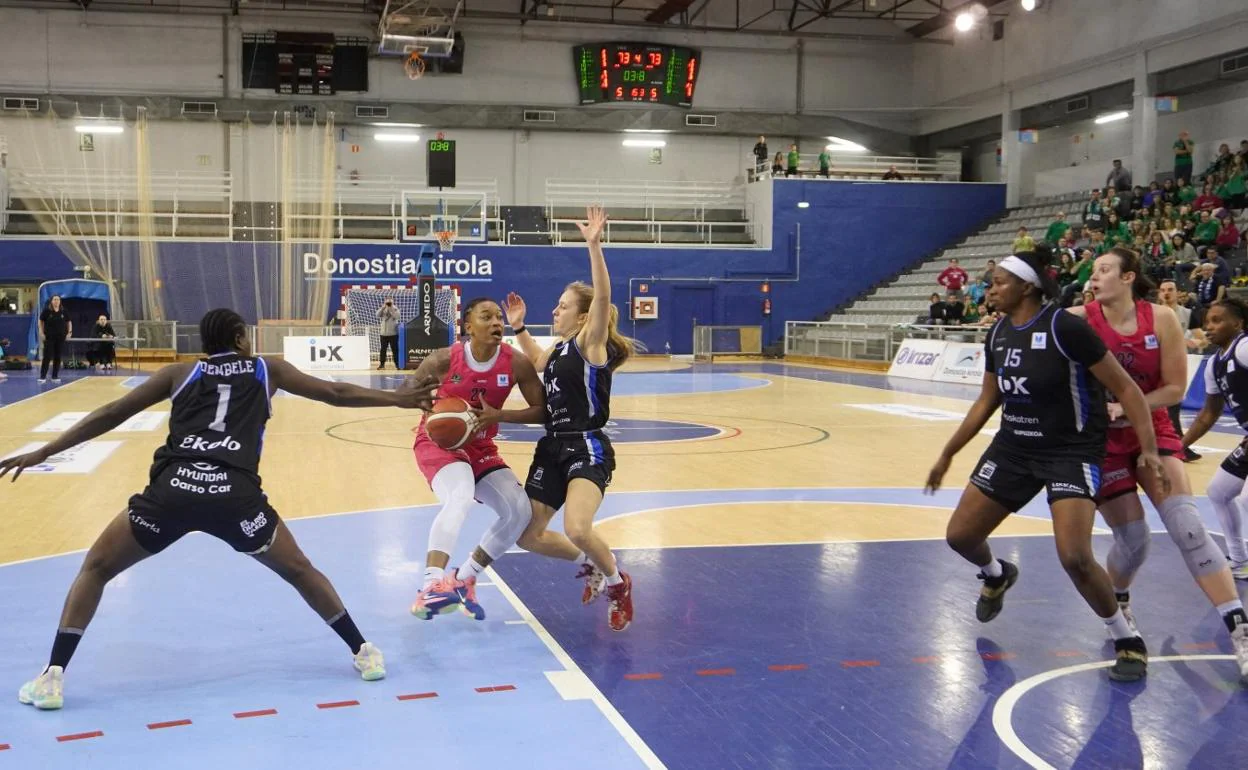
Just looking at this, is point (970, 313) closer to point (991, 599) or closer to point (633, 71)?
point (633, 71)

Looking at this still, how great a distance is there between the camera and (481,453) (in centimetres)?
636

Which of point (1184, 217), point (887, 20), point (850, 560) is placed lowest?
point (850, 560)

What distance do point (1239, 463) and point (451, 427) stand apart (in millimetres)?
4626

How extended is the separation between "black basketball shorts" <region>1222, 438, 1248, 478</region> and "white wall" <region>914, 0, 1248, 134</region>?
24.2m

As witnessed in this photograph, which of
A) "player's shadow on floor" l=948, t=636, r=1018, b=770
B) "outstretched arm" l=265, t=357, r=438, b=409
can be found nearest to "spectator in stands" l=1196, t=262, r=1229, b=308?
"player's shadow on floor" l=948, t=636, r=1018, b=770

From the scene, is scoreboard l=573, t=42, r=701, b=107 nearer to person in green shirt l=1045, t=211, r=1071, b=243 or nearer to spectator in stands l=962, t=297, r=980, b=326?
person in green shirt l=1045, t=211, r=1071, b=243

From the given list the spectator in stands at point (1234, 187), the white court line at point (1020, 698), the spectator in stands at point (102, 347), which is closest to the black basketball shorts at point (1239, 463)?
the white court line at point (1020, 698)

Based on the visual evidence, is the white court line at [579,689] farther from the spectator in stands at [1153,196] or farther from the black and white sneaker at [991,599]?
the spectator in stands at [1153,196]

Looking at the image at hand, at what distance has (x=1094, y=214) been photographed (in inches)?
1117

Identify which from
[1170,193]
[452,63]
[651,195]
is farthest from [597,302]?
[651,195]

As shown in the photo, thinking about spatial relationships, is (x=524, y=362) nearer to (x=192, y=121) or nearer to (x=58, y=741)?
(x=58, y=741)

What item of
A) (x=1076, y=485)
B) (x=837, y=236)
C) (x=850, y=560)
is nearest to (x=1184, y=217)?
(x=837, y=236)

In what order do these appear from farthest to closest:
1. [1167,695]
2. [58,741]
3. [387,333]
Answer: [387,333], [1167,695], [58,741]

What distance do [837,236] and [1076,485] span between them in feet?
107
